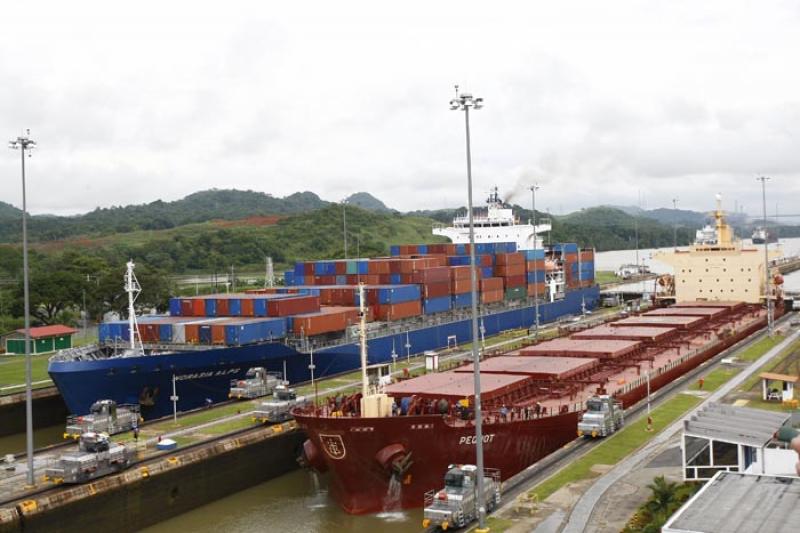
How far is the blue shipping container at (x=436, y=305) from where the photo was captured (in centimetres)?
5716

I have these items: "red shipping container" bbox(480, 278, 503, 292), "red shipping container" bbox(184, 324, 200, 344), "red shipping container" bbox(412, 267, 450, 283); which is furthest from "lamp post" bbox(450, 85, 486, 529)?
"red shipping container" bbox(480, 278, 503, 292)

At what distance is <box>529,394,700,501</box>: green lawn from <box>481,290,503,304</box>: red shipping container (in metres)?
29.9

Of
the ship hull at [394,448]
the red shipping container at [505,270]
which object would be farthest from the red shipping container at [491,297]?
the ship hull at [394,448]

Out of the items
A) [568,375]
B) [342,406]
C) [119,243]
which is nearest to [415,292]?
[568,375]

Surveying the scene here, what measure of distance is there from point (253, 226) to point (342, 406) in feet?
424

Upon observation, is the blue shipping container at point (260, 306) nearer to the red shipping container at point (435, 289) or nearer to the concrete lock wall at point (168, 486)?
the concrete lock wall at point (168, 486)

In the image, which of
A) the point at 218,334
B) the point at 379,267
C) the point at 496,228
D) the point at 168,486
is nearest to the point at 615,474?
the point at 168,486

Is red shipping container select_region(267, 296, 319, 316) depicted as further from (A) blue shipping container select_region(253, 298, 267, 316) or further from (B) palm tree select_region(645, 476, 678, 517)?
(B) palm tree select_region(645, 476, 678, 517)

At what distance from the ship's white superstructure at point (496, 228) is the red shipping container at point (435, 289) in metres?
20.2

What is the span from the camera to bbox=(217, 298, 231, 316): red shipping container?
45844mm

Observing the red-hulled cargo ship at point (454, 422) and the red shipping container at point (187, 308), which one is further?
the red shipping container at point (187, 308)

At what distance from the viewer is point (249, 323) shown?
4041cm

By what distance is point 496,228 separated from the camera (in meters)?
80.4

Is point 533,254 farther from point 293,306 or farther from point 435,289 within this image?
point 293,306
